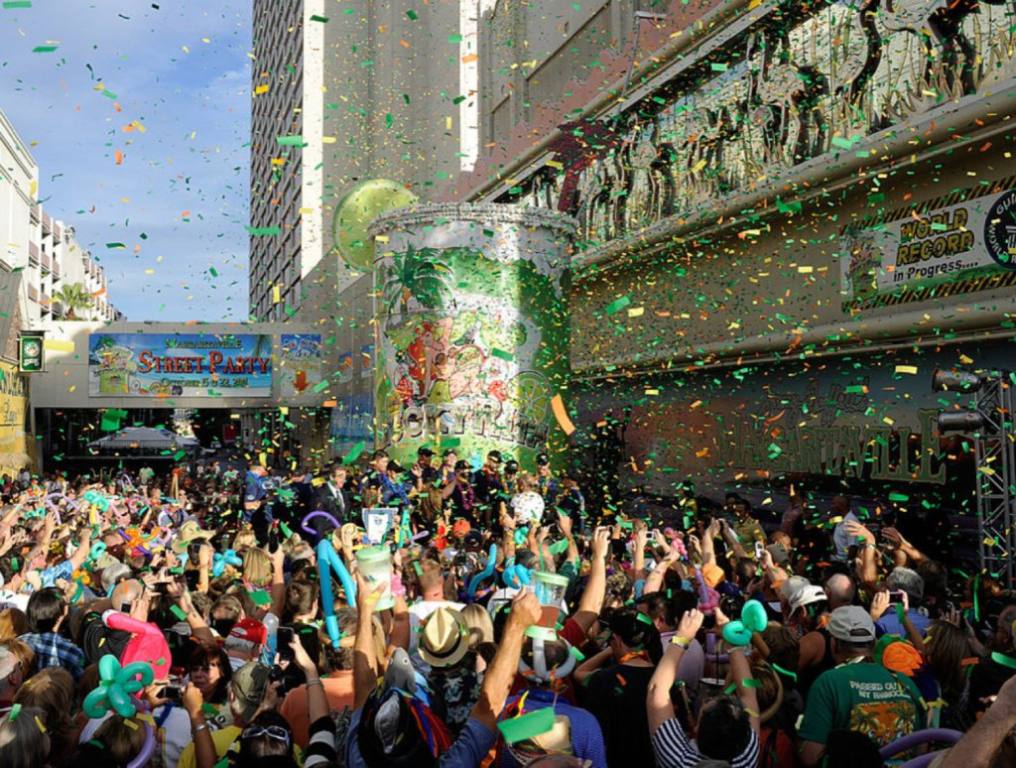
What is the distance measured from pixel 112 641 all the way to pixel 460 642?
2.27 meters

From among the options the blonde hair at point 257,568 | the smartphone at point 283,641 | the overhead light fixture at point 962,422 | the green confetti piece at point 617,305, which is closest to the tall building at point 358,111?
the green confetti piece at point 617,305

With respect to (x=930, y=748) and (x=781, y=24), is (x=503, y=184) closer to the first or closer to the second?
(x=781, y=24)

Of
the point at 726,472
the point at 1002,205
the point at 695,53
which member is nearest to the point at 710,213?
the point at 695,53

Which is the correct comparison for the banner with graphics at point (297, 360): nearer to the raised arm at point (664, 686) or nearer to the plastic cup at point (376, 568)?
the plastic cup at point (376, 568)

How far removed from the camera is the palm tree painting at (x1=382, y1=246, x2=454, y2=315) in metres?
19.3

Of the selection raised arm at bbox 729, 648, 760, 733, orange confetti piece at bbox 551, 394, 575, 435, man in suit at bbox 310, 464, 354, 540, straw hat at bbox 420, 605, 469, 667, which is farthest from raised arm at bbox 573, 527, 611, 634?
orange confetti piece at bbox 551, 394, 575, 435

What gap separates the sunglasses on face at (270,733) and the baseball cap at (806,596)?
328 cm

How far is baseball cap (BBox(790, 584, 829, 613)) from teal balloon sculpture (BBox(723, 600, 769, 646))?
1.70 metres

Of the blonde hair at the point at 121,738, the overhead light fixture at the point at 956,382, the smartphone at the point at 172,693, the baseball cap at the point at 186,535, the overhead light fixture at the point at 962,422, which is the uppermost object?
the overhead light fixture at the point at 956,382

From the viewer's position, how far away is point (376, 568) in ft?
13.3

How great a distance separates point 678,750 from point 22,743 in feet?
7.28

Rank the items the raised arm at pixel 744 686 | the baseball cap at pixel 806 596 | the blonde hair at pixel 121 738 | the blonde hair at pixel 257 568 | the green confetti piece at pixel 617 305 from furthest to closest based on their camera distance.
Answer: the green confetti piece at pixel 617 305, the blonde hair at pixel 257 568, the baseball cap at pixel 806 596, the raised arm at pixel 744 686, the blonde hair at pixel 121 738

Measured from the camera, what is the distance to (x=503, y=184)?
107ft

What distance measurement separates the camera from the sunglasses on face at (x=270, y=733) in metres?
3.01
